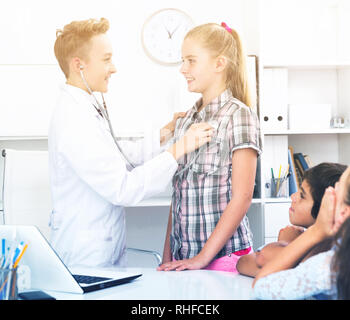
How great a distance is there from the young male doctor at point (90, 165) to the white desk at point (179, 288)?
0.63 feet

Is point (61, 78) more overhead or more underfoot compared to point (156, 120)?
more overhead

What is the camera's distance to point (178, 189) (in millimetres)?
1014

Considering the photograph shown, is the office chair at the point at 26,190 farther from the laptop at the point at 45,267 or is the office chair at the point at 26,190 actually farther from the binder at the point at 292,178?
the laptop at the point at 45,267

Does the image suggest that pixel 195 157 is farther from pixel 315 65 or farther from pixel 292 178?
pixel 315 65

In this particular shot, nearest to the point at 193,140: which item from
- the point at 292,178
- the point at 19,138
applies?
the point at 292,178

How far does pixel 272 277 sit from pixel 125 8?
990 millimetres

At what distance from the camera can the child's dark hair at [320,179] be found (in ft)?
2.34

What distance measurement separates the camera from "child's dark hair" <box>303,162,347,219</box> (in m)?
0.71

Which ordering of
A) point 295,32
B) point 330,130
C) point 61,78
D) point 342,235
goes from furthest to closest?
point 295,32 → point 61,78 → point 330,130 → point 342,235

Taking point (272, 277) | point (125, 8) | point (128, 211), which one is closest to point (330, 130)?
point (125, 8)

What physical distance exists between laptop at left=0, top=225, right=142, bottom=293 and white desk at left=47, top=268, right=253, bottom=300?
0.03 feet
